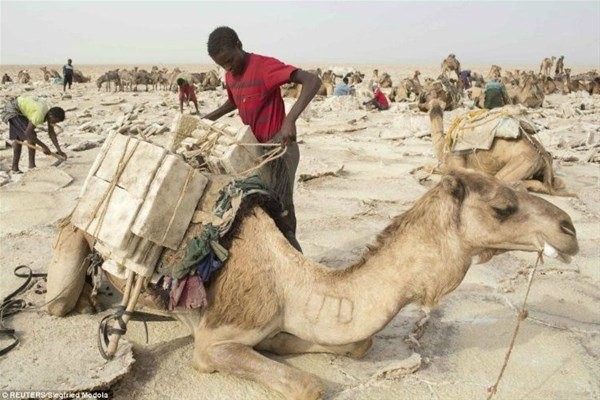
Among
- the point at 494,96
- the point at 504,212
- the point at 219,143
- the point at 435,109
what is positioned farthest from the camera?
the point at 494,96

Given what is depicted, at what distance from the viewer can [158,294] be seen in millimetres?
3160

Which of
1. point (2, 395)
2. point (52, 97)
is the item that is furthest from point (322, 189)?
point (52, 97)

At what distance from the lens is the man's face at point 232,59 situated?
3711 millimetres

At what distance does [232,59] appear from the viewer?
3742 mm

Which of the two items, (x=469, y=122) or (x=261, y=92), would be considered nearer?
(x=261, y=92)

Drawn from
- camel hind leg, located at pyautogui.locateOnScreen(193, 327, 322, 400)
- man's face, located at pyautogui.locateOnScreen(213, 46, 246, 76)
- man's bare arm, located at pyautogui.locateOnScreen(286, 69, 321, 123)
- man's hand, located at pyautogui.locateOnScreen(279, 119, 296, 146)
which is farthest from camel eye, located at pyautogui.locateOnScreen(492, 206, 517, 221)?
man's face, located at pyautogui.locateOnScreen(213, 46, 246, 76)

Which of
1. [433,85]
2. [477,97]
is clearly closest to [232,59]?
[433,85]

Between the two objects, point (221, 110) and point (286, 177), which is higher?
point (221, 110)

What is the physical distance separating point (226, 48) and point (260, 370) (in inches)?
82.2

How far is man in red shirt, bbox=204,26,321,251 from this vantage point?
12.0 ft

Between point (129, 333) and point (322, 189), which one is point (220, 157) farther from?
point (322, 189)

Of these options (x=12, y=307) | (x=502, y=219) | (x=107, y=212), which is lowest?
(x=12, y=307)

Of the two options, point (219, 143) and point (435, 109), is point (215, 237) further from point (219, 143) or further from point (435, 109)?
point (435, 109)

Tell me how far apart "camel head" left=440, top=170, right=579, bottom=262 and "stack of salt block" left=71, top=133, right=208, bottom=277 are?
1.38 metres
